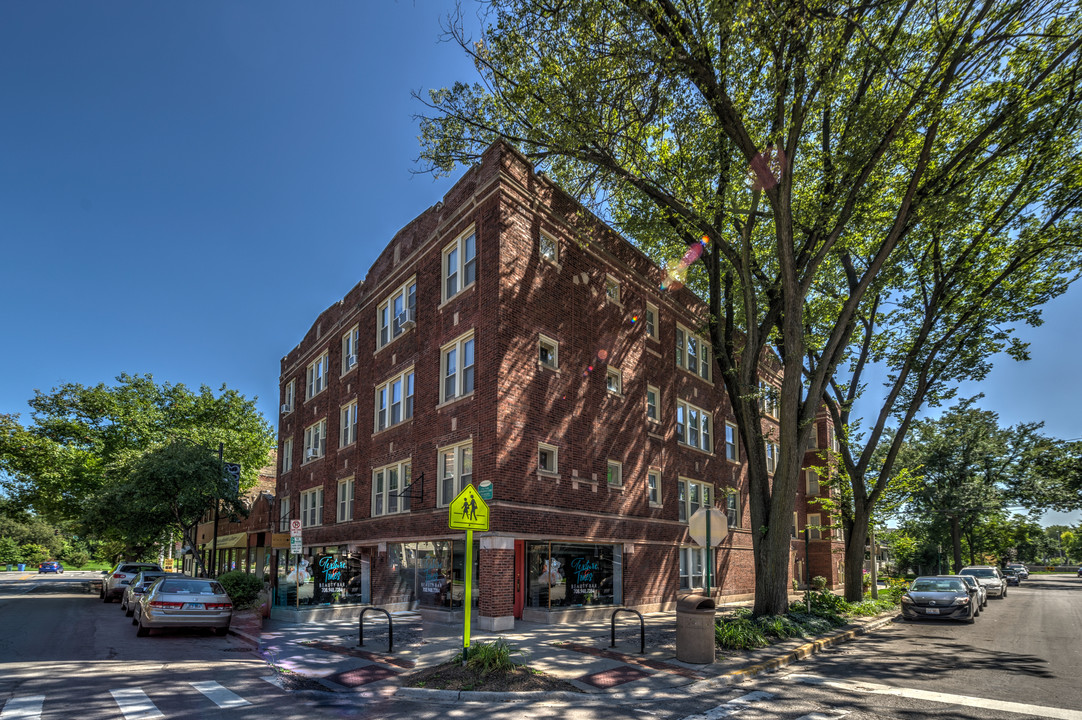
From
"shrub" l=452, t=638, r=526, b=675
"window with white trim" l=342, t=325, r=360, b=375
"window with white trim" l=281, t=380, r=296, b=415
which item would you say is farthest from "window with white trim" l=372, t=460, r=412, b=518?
"window with white trim" l=281, t=380, r=296, b=415

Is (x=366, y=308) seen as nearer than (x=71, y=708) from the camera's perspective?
No

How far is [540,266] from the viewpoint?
18.3m

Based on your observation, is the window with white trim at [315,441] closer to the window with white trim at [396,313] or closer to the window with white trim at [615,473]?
the window with white trim at [396,313]

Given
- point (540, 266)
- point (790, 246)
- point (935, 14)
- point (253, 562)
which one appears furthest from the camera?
point (253, 562)

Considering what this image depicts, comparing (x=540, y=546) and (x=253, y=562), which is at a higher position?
(x=540, y=546)

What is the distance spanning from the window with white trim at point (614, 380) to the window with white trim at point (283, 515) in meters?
19.2

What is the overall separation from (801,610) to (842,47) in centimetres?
1370

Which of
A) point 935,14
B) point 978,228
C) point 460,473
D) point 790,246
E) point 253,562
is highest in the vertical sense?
point 935,14

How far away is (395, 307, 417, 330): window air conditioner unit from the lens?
2077cm

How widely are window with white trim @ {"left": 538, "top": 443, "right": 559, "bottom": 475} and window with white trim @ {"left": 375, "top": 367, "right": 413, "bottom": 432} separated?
17.2ft

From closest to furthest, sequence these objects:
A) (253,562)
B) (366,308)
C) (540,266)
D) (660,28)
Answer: (660,28) → (540,266) → (366,308) → (253,562)

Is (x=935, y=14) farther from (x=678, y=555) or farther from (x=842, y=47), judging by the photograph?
(x=678, y=555)

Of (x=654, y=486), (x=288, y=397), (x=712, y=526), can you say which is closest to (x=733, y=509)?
(x=654, y=486)

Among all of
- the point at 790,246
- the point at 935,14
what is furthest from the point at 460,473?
the point at 935,14
